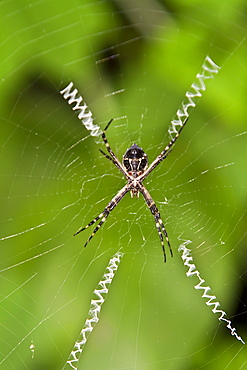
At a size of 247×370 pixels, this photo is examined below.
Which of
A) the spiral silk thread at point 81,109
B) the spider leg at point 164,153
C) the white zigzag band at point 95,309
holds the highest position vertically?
the spiral silk thread at point 81,109

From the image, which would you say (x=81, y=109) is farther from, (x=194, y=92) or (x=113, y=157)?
(x=194, y=92)

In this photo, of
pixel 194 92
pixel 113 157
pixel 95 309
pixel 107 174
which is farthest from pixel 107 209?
pixel 194 92

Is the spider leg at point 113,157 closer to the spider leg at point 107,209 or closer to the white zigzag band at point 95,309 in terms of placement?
the spider leg at point 107,209

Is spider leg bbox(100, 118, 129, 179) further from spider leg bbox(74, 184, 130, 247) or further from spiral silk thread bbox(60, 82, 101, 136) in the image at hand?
spider leg bbox(74, 184, 130, 247)

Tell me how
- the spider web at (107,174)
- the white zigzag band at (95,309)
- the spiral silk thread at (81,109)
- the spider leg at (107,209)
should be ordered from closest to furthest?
the spider web at (107,174)
the white zigzag band at (95,309)
the spiral silk thread at (81,109)
the spider leg at (107,209)

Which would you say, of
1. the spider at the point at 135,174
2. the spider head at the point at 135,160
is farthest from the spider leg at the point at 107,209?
the spider head at the point at 135,160

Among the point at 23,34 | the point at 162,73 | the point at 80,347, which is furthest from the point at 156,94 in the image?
the point at 80,347

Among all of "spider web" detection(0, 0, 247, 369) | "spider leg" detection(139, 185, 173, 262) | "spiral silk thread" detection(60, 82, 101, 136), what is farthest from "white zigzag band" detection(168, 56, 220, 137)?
"spider leg" detection(139, 185, 173, 262)
